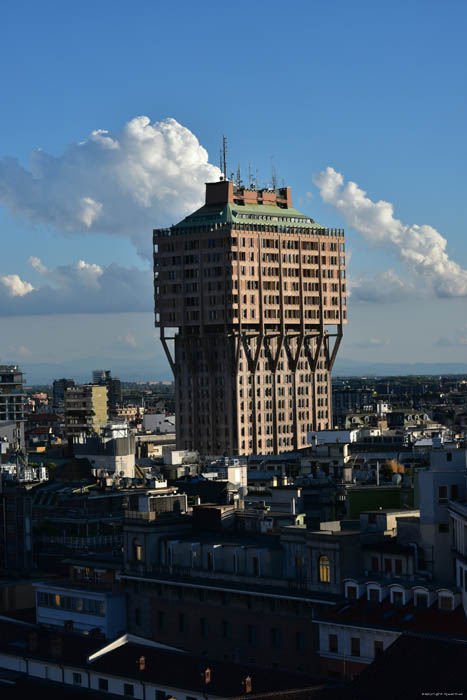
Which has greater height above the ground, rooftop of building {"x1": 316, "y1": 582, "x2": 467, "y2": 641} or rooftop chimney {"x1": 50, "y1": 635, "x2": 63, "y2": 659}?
rooftop of building {"x1": 316, "y1": 582, "x2": 467, "y2": 641}

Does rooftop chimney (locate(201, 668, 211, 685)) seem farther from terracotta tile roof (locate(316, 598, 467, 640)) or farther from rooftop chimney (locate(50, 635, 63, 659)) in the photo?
rooftop chimney (locate(50, 635, 63, 659))

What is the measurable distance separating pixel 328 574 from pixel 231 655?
8.89 meters

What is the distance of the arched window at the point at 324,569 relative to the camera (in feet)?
370

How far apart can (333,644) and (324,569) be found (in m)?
7.93

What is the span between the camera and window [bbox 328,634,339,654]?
347 feet

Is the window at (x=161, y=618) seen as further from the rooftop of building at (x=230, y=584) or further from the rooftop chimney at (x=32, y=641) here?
the rooftop chimney at (x=32, y=641)

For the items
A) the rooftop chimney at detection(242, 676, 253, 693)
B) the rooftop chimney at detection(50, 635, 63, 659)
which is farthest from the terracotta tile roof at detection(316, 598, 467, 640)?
the rooftop chimney at detection(50, 635, 63, 659)

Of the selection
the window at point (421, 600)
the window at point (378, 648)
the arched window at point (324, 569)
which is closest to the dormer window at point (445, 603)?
the window at point (421, 600)

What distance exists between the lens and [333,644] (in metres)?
106

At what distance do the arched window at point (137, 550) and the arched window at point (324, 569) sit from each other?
1892 centimetres

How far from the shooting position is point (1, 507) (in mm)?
160375

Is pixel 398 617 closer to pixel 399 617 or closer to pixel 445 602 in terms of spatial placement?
pixel 399 617

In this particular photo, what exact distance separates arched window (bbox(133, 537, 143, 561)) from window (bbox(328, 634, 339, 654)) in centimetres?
2478

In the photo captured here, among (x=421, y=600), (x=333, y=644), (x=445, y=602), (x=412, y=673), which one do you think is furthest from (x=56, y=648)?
(x=412, y=673)
